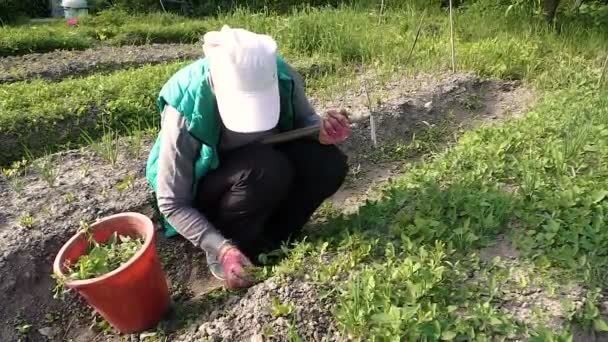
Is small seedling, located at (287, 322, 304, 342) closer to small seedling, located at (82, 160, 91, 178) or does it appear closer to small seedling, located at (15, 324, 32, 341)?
small seedling, located at (15, 324, 32, 341)

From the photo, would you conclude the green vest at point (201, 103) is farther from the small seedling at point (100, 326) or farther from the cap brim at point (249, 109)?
the small seedling at point (100, 326)

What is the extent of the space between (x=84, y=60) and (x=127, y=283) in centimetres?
402

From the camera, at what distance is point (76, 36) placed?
6551mm

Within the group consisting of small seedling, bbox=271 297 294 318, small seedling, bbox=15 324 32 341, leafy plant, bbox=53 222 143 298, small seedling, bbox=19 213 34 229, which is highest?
leafy plant, bbox=53 222 143 298

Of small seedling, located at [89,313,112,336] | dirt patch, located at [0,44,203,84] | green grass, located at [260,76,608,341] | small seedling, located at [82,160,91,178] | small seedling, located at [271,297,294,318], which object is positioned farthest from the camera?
dirt patch, located at [0,44,203,84]

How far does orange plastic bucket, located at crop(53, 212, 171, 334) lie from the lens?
195cm

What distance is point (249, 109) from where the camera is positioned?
1.84 meters

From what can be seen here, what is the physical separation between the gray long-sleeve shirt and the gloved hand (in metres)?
0.05

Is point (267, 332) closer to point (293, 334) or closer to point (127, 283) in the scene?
point (293, 334)

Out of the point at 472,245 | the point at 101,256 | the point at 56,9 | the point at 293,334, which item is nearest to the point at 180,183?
the point at 101,256

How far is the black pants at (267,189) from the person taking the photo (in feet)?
7.16

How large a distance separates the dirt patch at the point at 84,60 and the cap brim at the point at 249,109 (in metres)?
3.66

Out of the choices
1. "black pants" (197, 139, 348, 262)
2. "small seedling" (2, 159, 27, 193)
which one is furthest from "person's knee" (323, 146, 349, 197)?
"small seedling" (2, 159, 27, 193)

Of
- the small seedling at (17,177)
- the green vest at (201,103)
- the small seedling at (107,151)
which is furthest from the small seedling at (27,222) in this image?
the green vest at (201,103)
